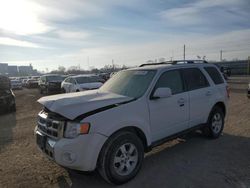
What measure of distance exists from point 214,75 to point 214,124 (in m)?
1.21

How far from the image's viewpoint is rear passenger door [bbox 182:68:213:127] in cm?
564

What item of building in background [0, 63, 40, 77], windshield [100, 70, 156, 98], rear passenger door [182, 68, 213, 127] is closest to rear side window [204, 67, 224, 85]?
rear passenger door [182, 68, 213, 127]

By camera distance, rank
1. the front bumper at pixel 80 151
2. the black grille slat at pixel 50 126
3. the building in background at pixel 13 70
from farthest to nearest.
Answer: the building in background at pixel 13 70
the black grille slat at pixel 50 126
the front bumper at pixel 80 151

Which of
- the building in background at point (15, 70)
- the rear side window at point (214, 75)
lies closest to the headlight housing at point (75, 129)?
the rear side window at point (214, 75)

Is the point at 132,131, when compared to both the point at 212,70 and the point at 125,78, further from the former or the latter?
the point at 212,70

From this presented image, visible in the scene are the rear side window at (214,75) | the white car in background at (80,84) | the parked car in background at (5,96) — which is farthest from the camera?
the white car in background at (80,84)

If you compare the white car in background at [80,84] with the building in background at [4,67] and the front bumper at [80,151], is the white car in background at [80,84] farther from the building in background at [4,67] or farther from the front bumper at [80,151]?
the building in background at [4,67]

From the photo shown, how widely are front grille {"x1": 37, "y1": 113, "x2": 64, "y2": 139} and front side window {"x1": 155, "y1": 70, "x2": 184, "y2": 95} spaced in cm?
191

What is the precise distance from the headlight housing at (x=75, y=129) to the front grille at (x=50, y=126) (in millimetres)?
Answer: 118

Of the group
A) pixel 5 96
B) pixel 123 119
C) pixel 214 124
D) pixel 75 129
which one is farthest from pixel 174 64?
pixel 5 96

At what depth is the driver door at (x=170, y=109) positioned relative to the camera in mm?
4805

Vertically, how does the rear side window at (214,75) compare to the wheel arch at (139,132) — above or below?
above

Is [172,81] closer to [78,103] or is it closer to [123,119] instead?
[123,119]

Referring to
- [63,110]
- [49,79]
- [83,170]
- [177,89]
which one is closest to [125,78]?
[177,89]
